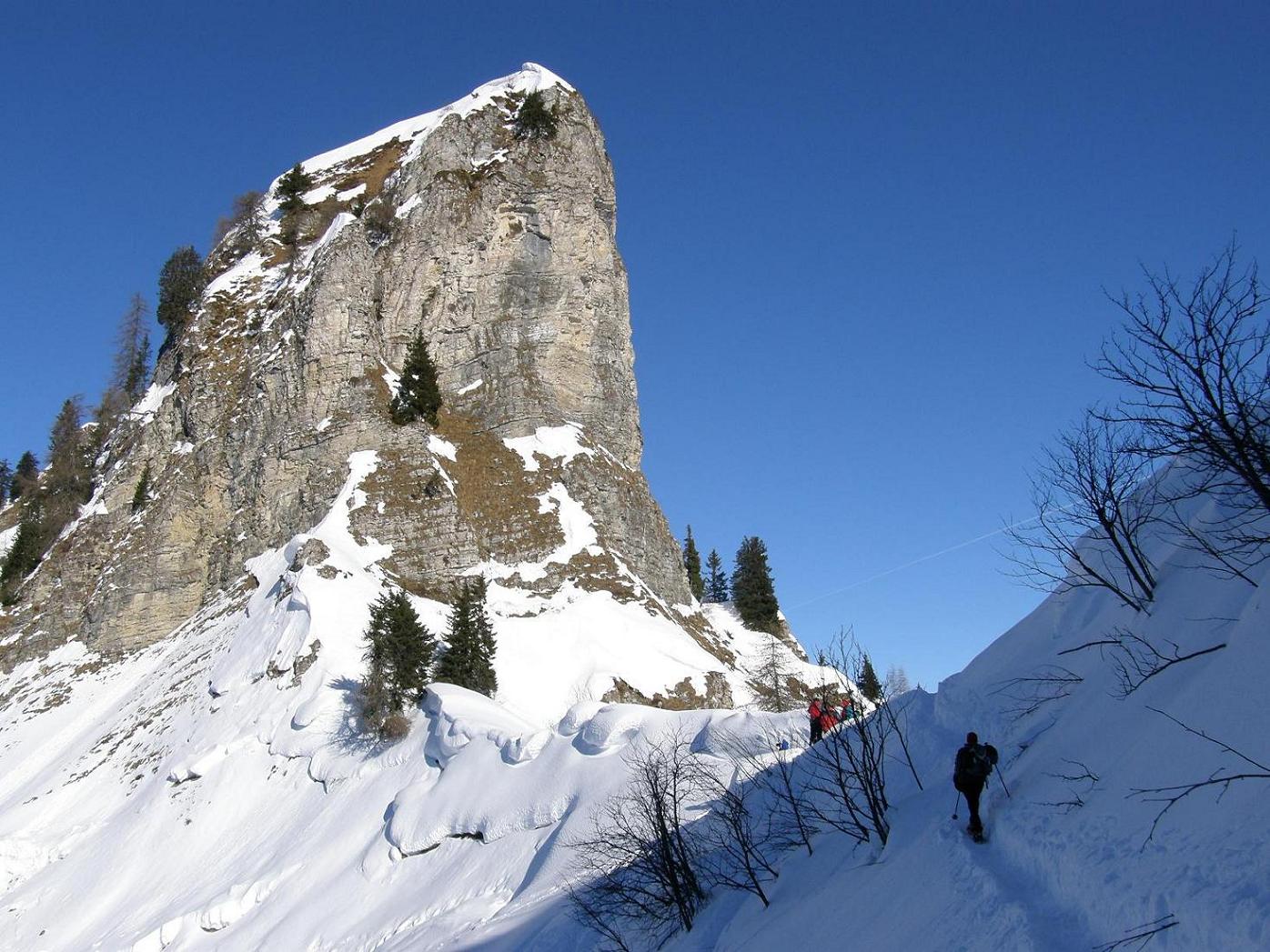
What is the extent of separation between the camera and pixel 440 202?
6238 cm

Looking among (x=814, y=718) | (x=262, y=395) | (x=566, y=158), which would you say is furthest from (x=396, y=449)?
(x=814, y=718)

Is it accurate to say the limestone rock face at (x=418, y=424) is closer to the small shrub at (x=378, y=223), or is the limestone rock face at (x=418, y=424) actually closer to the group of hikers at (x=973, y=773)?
the small shrub at (x=378, y=223)

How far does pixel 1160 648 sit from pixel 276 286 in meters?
64.5

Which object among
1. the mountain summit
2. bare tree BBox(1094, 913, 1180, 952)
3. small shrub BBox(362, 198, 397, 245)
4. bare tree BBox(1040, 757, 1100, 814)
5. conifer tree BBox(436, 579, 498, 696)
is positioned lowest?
bare tree BBox(1094, 913, 1180, 952)

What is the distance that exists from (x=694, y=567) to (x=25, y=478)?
58.7m

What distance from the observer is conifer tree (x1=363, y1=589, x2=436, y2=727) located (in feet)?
114

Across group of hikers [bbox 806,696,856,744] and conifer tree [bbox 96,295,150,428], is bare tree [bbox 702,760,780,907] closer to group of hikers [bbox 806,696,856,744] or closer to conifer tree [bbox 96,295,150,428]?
group of hikers [bbox 806,696,856,744]

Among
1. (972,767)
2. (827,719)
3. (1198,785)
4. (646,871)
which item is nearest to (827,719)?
(827,719)

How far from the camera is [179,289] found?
2756 inches

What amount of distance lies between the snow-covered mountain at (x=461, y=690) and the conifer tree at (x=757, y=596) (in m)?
1.66

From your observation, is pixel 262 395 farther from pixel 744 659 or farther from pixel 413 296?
pixel 744 659

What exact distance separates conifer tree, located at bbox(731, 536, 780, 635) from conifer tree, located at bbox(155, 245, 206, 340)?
46558 mm

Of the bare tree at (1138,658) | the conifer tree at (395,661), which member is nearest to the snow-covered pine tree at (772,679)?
the conifer tree at (395,661)

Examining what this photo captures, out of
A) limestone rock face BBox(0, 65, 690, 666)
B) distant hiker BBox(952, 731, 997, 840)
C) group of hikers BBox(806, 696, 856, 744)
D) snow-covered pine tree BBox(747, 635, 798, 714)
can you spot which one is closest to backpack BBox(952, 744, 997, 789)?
distant hiker BBox(952, 731, 997, 840)
